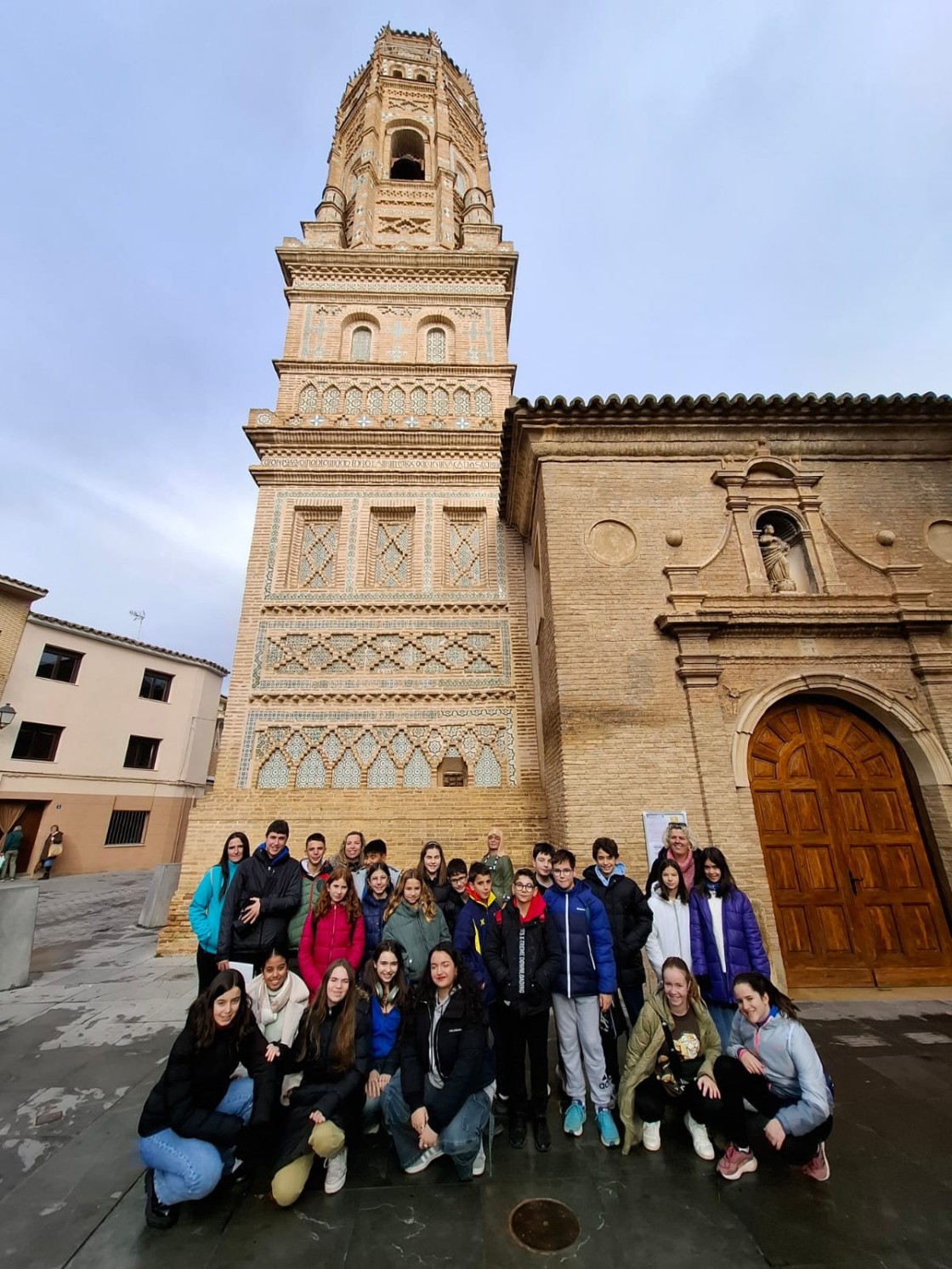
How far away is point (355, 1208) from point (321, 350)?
13459 mm

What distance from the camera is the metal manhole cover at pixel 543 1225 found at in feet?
8.61

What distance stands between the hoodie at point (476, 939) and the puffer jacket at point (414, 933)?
20 centimetres

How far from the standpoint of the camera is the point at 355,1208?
2848 millimetres

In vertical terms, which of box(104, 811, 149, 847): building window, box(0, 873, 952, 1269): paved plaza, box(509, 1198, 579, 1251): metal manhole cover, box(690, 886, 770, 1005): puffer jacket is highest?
box(104, 811, 149, 847): building window

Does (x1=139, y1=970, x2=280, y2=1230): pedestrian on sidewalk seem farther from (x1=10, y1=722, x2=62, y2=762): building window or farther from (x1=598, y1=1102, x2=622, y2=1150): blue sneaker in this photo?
(x1=10, y1=722, x2=62, y2=762): building window

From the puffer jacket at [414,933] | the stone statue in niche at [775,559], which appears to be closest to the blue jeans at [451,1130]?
the puffer jacket at [414,933]

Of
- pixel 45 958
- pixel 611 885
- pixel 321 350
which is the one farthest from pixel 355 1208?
pixel 321 350

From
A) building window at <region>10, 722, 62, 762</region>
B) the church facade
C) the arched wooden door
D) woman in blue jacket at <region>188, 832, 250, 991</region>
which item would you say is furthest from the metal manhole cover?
building window at <region>10, 722, 62, 762</region>

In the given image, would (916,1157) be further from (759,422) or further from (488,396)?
(488,396)

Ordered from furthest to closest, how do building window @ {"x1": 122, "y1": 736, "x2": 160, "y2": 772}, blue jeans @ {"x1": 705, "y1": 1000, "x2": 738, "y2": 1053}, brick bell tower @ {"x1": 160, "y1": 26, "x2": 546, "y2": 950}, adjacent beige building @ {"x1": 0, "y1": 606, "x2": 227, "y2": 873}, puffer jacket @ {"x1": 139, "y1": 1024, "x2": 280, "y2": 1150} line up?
building window @ {"x1": 122, "y1": 736, "x2": 160, "y2": 772} → adjacent beige building @ {"x1": 0, "y1": 606, "x2": 227, "y2": 873} → brick bell tower @ {"x1": 160, "y1": 26, "x2": 546, "y2": 950} → blue jeans @ {"x1": 705, "y1": 1000, "x2": 738, "y2": 1053} → puffer jacket @ {"x1": 139, "y1": 1024, "x2": 280, "y2": 1150}

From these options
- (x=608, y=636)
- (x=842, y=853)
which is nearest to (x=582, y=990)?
(x=608, y=636)

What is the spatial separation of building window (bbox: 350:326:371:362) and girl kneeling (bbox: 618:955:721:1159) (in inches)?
500

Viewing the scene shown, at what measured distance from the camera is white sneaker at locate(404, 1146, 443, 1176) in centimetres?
314

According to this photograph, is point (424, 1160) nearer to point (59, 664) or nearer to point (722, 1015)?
point (722, 1015)
